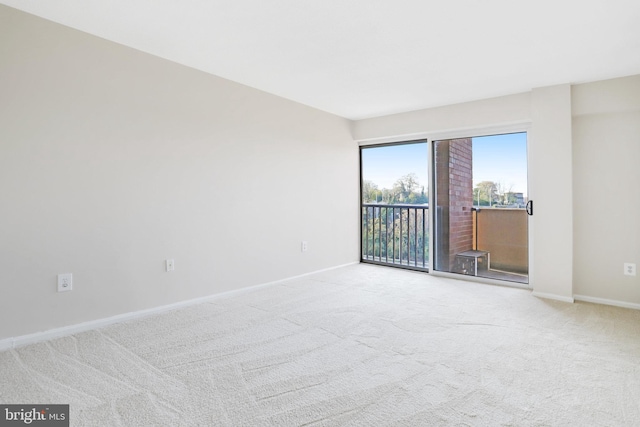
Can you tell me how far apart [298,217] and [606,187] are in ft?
10.7

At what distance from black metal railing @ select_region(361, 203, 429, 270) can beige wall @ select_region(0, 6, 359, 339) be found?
159 centimetres

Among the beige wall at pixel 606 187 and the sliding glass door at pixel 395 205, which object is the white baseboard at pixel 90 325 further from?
the beige wall at pixel 606 187

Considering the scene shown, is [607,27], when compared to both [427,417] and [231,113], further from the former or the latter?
[231,113]

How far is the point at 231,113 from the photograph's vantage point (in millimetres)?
3486

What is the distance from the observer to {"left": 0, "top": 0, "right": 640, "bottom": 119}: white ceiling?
83.6 inches

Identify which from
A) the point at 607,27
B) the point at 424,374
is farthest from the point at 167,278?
the point at 607,27

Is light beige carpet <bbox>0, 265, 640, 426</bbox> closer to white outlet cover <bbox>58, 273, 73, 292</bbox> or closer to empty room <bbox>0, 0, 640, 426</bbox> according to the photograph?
empty room <bbox>0, 0, 640, 426</bbox>

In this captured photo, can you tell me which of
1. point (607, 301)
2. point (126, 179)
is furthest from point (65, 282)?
point (607, 301)

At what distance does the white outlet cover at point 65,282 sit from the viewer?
2422mm

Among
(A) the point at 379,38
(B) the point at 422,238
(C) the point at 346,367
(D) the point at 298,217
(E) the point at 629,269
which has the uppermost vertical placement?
(A) the point at 379,38

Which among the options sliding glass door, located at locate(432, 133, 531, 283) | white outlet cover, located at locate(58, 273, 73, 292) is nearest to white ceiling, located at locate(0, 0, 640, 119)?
sliding glass door, located at locate(432, 133, 531, 283)

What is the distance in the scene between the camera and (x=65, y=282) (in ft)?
8.02

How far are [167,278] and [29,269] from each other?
971 millimetres

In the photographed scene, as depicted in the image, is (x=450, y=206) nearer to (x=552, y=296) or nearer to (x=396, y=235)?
(x=396, y=235)
